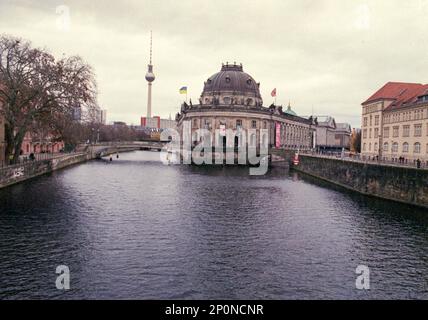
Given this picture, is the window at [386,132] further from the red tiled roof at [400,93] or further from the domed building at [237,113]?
the domed building at [237,113]

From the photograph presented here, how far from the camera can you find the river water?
18.2 metres

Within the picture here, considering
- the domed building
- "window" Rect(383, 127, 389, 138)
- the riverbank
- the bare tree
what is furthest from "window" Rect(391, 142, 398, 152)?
the riverbank

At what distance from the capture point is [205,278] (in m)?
19.2

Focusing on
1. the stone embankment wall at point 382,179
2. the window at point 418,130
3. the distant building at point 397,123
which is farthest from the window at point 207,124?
the window at point 418,130

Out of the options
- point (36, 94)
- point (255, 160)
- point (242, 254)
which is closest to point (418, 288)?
point (242, 254)

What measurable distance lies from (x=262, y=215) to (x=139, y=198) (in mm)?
13609

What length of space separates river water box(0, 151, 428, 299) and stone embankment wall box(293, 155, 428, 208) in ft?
5.97

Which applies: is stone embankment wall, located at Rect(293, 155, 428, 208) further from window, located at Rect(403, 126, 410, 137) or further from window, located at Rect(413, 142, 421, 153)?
window, located at Rect(403, 126, 410, 137)

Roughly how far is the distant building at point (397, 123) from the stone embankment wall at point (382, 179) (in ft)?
23.2

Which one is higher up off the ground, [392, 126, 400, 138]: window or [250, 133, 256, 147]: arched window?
[392, 126, 400, 138]: window

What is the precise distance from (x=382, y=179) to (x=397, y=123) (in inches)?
1392

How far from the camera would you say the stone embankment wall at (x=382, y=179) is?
1503 inches

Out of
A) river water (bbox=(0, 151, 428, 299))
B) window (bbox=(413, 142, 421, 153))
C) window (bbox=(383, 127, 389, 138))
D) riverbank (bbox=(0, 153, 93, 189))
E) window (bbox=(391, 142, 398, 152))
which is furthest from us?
window (bbox=(383, 127, 389, 138))
